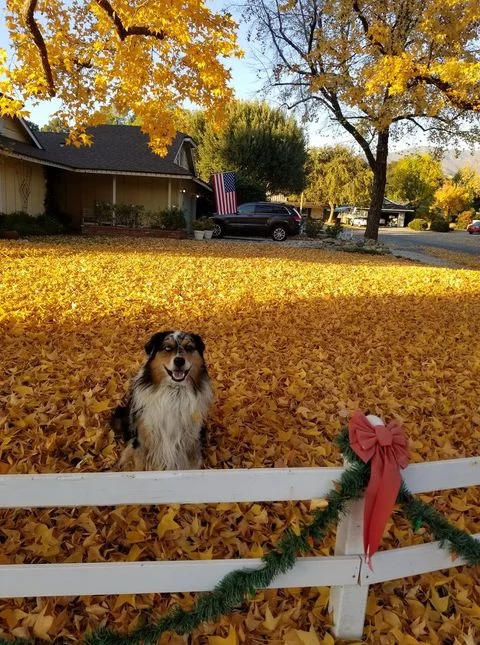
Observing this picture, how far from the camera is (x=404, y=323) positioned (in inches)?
306

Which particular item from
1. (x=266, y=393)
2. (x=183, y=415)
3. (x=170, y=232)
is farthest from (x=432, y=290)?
(x=170, y=232)

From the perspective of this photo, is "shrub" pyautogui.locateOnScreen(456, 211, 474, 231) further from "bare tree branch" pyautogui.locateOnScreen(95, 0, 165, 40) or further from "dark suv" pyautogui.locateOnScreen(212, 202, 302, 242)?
"bare tree branch" pyautogui.locateOnScreen(95, 0, 165, 40)

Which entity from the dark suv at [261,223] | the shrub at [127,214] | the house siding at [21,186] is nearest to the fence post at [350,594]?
the house siding at [21,186]

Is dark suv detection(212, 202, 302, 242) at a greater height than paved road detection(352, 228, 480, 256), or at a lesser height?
greater

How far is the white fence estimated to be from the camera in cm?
177

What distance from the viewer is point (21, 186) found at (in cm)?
2083

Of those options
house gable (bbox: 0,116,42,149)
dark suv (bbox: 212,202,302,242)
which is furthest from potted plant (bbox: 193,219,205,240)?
house gable (bbox: 0,116,42,149)

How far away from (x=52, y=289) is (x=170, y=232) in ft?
51.1

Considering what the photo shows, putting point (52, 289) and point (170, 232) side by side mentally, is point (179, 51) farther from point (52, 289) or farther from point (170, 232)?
point (170, 232)

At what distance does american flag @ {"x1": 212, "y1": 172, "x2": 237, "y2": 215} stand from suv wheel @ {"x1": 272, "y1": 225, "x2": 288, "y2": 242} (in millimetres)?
2745

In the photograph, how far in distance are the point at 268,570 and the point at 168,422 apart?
4.53 feet

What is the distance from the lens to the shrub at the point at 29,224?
18016 mm

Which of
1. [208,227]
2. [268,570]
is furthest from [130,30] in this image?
[208,227]

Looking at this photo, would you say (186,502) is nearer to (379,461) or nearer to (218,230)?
(379,461)
